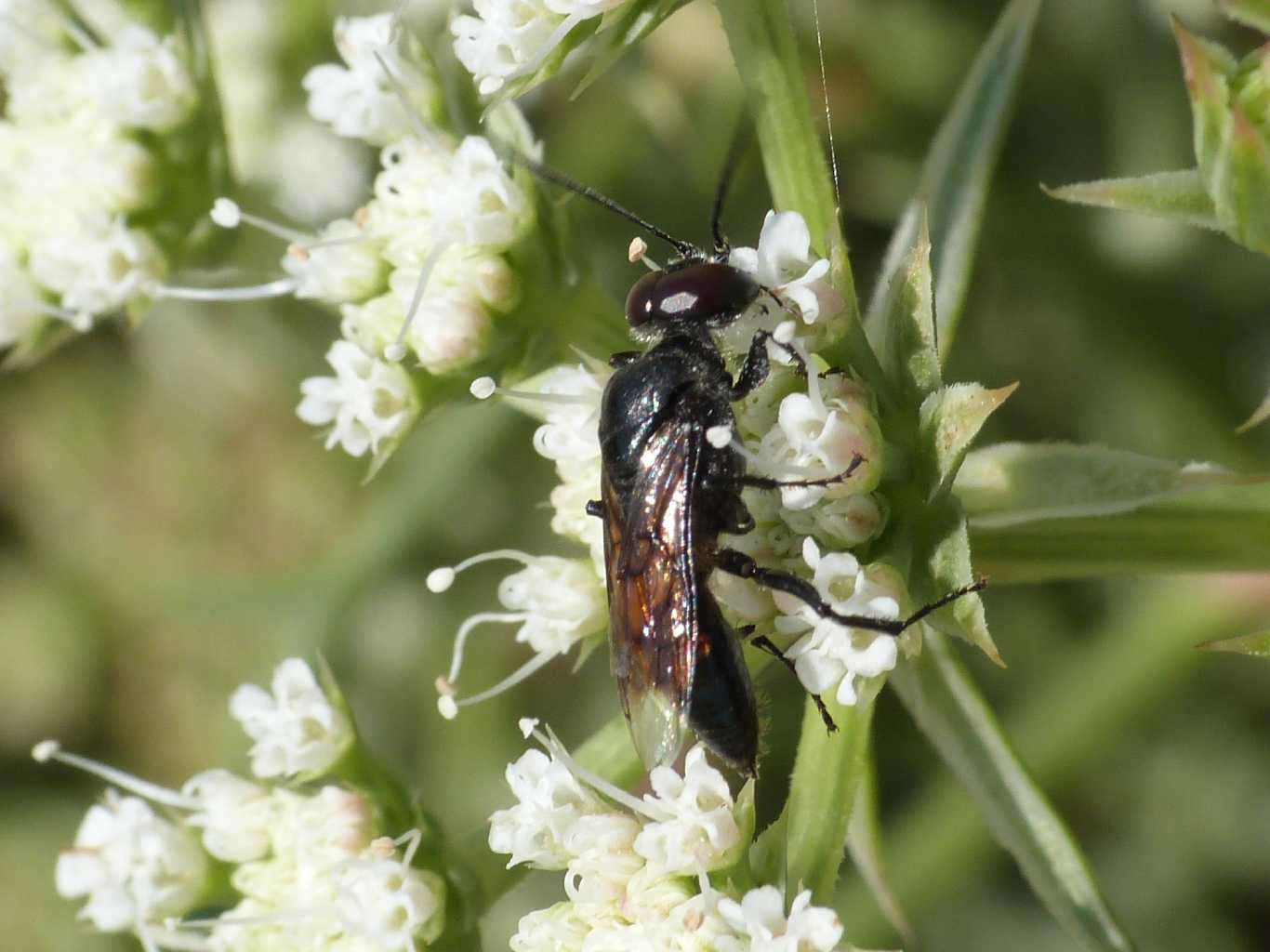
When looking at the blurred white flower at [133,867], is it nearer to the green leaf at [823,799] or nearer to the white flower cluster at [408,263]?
the white flower cluster at [408,263]

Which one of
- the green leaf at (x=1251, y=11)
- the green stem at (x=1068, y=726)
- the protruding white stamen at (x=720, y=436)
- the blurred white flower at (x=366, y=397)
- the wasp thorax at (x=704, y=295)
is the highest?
the green leaf at (x=1251, y=11)

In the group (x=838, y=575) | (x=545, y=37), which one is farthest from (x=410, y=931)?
(x=545, y=37)

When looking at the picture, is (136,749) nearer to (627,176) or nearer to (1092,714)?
(627,176)

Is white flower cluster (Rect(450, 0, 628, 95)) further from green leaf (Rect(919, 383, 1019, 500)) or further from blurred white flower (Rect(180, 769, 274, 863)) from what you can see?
blurred white flower (Rect(180, 769, 274, 863))

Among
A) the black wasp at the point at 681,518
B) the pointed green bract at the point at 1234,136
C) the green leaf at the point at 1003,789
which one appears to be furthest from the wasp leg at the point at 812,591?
the pointed green bract at the point at 1234,136

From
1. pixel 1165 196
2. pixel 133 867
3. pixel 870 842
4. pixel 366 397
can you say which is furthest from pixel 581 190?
pixel 133 867

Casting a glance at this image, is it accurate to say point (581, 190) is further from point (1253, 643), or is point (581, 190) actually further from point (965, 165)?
point (1253, 643)
